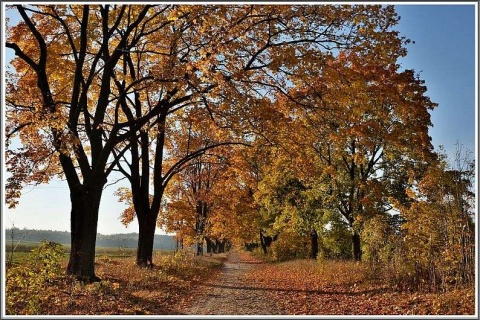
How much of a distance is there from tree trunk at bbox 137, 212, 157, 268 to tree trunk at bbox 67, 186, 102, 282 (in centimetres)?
601

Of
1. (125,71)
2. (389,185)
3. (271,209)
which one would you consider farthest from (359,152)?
(125,71)

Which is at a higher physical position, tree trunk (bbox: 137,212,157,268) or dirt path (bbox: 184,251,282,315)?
tree trunk (bbox: 137,212,157,268)

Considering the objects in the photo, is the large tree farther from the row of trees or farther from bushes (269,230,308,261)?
bushes (269,230,308,261)

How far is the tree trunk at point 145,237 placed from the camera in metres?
18.9

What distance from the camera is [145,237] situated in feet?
62.1

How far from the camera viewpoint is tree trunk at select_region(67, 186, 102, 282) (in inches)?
499

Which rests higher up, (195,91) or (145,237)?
(195,91)

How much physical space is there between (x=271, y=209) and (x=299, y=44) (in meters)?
20.0

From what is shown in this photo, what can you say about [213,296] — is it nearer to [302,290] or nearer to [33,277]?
[302,290]

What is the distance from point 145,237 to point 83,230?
6.26 metres

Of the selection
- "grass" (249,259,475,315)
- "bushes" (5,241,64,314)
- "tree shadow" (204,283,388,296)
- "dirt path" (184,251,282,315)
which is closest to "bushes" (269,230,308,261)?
"grass" (249,259,475,315)

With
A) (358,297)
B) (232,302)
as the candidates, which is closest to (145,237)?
(232,302)

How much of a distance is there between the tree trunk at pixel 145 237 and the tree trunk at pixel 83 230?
6.01m

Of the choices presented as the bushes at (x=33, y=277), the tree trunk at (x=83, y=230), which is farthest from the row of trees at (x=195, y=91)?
the bushes at (x=33, y=277)
